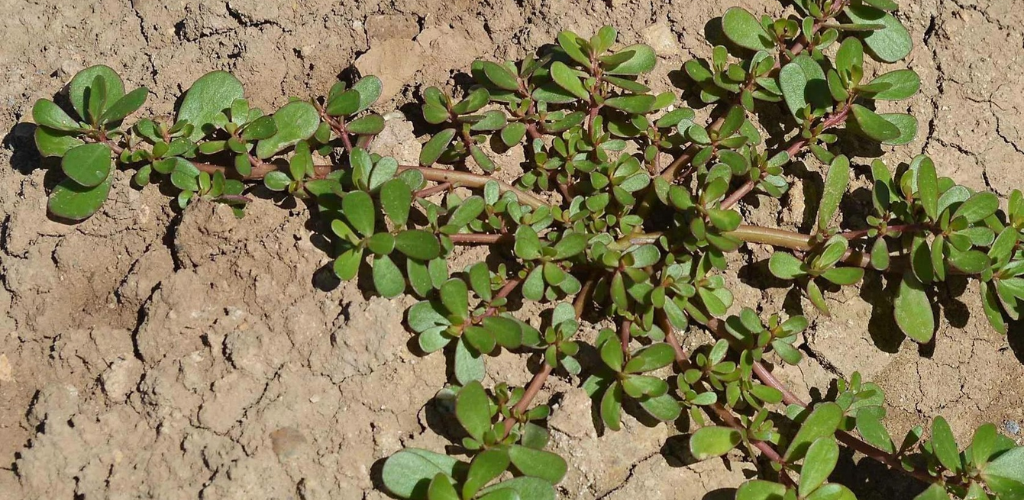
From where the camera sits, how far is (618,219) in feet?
9.43

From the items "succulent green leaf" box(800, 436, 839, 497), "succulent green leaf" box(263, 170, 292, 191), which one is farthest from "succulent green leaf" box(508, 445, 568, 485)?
"succulent green leaf" box(263, 170, 292, 191)

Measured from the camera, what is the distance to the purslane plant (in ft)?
8.34

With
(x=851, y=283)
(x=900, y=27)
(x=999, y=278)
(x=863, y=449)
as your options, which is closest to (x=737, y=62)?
(x=900, y=27)

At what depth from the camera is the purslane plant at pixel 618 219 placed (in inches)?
100

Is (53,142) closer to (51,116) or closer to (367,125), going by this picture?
(51,116)

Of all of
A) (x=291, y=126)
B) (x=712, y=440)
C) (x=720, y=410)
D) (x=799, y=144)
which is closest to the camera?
(x=712, y=440)

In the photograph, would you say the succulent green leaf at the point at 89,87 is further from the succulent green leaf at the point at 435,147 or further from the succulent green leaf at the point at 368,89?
the succulent green leaf at the point at 435,147

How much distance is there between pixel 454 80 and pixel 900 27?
1.74 metres

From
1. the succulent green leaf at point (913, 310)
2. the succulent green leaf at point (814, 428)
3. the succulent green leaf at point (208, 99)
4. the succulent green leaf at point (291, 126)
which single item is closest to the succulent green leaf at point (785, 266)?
the succulent green leaf at point (913, 310)

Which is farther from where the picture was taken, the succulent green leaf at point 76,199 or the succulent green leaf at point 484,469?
the succulent green leaf at point 76,199

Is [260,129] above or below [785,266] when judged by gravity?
above

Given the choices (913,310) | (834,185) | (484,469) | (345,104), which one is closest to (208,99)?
(345,104)

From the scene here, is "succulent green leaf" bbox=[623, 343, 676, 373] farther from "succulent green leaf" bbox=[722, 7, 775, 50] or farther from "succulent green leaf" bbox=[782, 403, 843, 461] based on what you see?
"succulent green leaf" bbox=[722, 7, 775, 50]

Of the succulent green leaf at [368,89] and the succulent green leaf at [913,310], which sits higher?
the succulent green leaf at [368,89]
